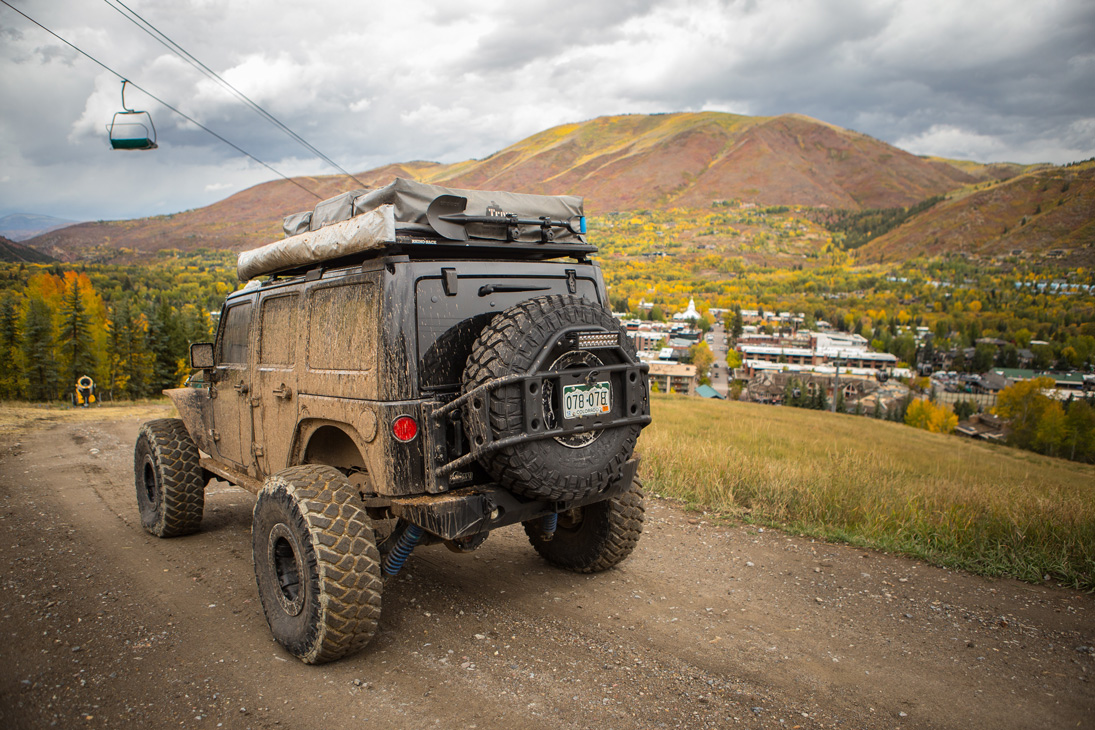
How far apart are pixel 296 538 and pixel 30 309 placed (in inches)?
1698

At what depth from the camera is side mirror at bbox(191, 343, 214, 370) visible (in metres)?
4.98

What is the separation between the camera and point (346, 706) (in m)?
2.71

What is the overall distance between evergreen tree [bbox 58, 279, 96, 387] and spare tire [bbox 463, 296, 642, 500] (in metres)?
41.3

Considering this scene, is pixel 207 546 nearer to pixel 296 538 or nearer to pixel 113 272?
pixel 296 538

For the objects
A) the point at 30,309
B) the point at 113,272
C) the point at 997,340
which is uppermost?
the point at 113,272

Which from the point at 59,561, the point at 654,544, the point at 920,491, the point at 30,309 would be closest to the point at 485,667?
the point at 654,544

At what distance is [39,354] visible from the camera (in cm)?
3456

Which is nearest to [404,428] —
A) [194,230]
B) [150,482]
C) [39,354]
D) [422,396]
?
[422,396]

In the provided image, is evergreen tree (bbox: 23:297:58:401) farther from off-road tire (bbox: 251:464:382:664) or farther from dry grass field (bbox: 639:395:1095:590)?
off-road tire (bbox: 251:464:382:664)

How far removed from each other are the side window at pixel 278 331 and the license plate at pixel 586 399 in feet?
6.64

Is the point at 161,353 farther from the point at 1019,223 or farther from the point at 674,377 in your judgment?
the point at 1019,223

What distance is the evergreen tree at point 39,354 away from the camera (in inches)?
1339

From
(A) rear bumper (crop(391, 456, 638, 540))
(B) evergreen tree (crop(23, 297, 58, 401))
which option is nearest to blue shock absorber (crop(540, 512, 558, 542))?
(A) rear bumper (crop(391, 456, 638, 540))

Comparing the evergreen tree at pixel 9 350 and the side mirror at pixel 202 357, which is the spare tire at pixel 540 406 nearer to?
the side mirror at pixel 202 357
